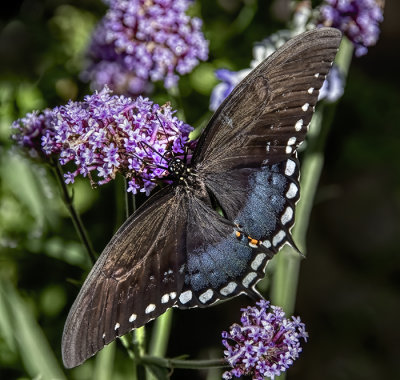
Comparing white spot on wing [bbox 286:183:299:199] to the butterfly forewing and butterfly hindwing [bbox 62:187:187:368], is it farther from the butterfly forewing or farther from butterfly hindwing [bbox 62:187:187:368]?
butterfly hindwing [bbox 62:187:187:368]

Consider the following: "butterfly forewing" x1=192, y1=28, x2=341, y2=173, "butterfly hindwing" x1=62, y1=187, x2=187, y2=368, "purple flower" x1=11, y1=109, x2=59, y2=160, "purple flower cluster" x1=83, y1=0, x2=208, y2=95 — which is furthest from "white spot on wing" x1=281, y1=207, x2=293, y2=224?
"purple flower cluster" x1=83, y1=0, x2=208, y2=95

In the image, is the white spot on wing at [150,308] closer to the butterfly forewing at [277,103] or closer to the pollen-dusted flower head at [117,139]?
the pollen-dusted flower head at [117,139]

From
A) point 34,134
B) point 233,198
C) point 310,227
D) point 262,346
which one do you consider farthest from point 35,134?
point 310,227

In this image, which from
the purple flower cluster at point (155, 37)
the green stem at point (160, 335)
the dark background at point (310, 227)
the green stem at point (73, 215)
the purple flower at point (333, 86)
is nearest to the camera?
the green stem at point (73, 215)

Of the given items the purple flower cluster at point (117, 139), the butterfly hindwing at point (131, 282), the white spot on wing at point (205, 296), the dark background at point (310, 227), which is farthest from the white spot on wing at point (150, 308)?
the dark background at point (310, 227)

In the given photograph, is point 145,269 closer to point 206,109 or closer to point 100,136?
point 100,136

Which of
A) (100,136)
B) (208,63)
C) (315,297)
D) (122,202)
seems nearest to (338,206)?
(315,297)

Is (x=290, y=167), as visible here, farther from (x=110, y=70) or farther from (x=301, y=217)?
(x=110, y=70)

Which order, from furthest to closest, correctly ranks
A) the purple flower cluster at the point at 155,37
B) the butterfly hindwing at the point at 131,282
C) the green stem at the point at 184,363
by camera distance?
the purple flower cluster at the point at 155,37 < the green stem at the point at 184,363 < the butterfly hindwing at the point at 131,282
